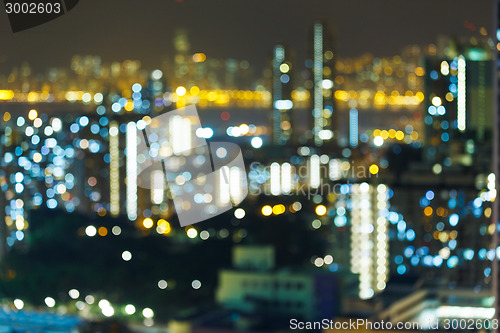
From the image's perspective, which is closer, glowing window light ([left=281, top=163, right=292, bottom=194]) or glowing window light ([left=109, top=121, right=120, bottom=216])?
glowing window light ([left=281, top=163, right=292, bottom=194])

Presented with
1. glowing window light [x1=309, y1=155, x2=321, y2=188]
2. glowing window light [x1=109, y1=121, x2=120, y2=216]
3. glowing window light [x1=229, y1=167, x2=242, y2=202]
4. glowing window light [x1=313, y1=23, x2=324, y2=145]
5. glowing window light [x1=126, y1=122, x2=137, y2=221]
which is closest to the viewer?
glowing window light [x1=309, y1=155, x2=321, y2=188]

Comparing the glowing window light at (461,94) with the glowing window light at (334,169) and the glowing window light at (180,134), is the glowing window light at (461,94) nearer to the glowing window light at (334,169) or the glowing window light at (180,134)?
the glowing window light at (334,169)

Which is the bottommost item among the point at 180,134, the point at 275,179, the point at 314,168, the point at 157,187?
the point at 157,187

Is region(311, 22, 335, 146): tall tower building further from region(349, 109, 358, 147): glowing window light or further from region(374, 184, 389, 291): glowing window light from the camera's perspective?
region(374, 184, 389, 291): glowing window light

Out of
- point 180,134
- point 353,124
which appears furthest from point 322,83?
point 180,134

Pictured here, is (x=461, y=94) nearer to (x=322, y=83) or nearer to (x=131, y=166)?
(x=322, y=83)

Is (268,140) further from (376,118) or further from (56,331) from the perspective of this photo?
(56,331)

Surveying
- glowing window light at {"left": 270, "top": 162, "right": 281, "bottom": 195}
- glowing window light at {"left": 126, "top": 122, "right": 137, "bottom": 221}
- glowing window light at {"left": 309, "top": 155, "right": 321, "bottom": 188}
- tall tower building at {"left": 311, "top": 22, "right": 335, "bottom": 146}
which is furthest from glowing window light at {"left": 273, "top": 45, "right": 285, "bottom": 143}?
glowing window light at {"left": 126, "top": 122, "right": 137, "bottom": 221}
